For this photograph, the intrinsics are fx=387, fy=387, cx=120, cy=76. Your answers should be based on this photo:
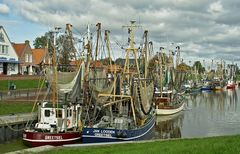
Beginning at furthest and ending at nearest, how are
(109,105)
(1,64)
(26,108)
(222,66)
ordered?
(222,66)
(1,64)
(26,108)
(109,105)

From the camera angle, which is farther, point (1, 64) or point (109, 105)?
point (1, 64)

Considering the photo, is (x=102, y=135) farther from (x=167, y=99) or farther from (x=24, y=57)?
(x=24, y=57)

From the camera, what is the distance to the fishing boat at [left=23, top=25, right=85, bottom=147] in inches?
1228

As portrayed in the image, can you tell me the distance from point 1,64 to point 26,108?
38273mm

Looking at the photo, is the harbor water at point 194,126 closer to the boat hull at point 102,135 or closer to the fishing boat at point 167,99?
the fishing boat at point 167,99

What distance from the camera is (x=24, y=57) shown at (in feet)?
292

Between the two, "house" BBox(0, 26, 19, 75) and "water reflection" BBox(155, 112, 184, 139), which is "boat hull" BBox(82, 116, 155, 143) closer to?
"water reflection" BBox(155, 112, 184, 139)

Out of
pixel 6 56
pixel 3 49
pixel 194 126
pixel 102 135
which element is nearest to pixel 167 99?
pixel 194 126

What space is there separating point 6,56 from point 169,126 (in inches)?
1617

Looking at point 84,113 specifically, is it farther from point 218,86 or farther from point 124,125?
Result: point 218,86

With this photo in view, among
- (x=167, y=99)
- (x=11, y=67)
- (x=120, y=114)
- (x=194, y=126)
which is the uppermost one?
(x=11, y=67)

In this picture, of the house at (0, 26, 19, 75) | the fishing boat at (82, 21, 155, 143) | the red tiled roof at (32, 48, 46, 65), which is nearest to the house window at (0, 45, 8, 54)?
the house at (0, 26, 19, 75)

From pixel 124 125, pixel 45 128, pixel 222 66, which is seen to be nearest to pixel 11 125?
pixel 45 128

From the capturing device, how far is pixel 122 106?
127 feet
